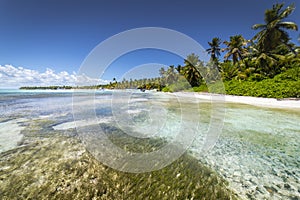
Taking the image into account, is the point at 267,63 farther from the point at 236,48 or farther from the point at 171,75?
the point at 171,75

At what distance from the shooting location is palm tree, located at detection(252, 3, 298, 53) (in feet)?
52.8

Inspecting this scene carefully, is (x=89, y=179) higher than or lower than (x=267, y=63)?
lower

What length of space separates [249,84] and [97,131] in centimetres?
1669

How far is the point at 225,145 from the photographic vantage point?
373 cm

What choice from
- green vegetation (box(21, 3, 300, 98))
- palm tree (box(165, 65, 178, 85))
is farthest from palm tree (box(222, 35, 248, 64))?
palm tree (box(165, 65, 178, 85))

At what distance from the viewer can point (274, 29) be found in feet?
56.3

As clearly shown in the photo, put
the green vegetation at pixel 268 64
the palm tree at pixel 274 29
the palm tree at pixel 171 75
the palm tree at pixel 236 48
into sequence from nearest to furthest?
the green vegetation at pixel 268 64, the palm tree at pixel 274 29, the palm tree at pixel 236 48, the palm tree at pixel 171 75

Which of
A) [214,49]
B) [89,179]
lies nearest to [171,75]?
[214,49]

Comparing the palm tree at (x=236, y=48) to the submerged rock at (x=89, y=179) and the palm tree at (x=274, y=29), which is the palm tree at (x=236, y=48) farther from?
the submerged rock at (x=89, y=179)

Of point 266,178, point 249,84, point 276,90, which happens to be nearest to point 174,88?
point 249,84

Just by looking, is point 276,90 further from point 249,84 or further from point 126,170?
point 126,170

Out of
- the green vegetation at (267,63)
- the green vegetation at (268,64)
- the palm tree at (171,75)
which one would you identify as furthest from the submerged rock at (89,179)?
the palm tree at (171,75)

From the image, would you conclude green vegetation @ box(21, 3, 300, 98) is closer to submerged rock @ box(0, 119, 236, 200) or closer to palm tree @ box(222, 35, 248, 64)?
palm tree @ box(222, 35, 248, 64)

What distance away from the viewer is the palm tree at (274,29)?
52.8ft
